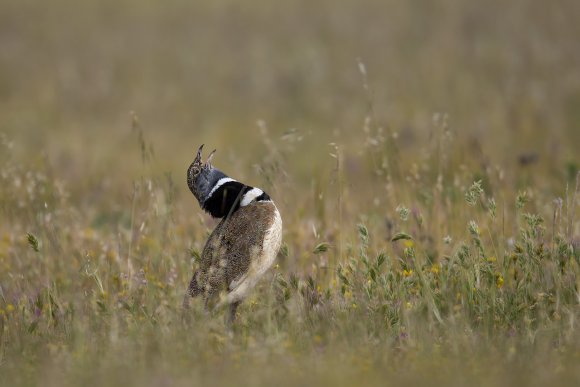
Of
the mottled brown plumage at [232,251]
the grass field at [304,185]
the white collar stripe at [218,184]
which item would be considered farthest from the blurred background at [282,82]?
the mottled brown plumage at [232,251]

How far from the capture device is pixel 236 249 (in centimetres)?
553

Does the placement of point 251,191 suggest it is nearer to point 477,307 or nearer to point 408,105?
point 477,307

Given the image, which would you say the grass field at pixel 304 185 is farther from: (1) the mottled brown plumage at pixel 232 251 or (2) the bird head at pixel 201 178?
(2) the bird head at pixel 201 178

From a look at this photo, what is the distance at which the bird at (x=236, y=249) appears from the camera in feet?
17.7

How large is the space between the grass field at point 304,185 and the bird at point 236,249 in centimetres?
17

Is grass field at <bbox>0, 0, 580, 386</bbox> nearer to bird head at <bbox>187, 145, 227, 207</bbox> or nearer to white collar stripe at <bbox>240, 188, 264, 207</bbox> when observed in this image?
white collar stripe at <bbox>240, 188, 264, 207</bbox>

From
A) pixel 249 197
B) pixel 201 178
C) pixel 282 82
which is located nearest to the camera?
pixel 249 197

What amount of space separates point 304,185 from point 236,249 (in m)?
6.83

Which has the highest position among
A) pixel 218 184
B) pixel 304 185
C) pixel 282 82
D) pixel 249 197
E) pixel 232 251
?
pixel 282 82

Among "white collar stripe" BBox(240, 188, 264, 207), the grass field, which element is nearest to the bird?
"white collar stripe" BBox(240, 188, 264, 207)

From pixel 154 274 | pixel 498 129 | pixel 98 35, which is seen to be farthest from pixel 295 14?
pixel 154 274

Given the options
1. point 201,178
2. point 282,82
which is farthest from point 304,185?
point 201,178

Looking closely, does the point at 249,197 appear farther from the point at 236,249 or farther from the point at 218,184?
the point at 236,249

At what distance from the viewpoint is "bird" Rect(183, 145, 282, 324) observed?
540 centimetres
